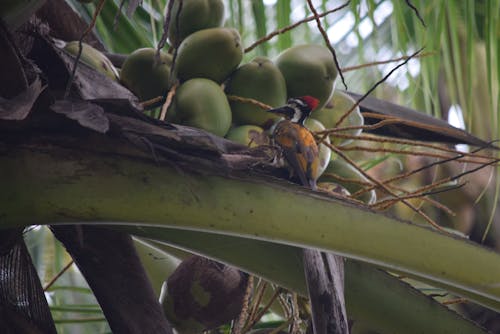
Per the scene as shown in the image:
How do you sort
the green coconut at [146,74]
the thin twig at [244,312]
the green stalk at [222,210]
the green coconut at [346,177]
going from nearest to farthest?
the green stalk at [222,210]
the thin twig at [244,312]
the green coconut at [146,74]
the green coconut at [346,177]

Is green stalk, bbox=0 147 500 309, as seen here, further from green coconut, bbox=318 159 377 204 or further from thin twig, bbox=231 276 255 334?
green coconut, bbox=318 159 377 204

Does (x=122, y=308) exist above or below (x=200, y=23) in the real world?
below

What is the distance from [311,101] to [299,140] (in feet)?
0.33

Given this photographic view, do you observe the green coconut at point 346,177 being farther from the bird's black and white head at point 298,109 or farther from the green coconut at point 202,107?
the green coconut at point 202,107

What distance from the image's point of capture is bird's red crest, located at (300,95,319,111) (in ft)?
4.70

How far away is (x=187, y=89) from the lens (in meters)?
1.35

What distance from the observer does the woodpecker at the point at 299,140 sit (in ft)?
4.69

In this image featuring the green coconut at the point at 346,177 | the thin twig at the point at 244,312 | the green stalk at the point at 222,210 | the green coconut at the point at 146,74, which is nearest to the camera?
the green stalk at the point at 222,210

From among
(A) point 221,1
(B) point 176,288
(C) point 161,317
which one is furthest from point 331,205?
(A) point 221,1

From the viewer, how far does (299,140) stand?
4.98 feet

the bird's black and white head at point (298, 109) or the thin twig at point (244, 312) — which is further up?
the bird's black and white head at point (298, 109)

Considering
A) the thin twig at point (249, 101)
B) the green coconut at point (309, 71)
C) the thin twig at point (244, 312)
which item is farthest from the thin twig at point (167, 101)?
the thin twig at point (244, 312)

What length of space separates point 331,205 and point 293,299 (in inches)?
12.4

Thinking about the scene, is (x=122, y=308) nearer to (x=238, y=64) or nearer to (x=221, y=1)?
(x=238, y=64)
